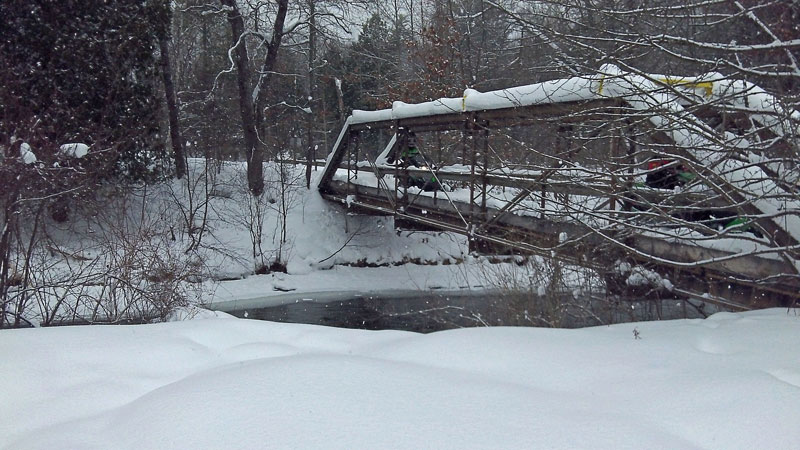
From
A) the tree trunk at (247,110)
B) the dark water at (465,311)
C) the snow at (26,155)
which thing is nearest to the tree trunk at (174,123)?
the tree trunk at (247,110)

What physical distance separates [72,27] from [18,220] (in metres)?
10.6

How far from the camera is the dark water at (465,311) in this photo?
280 inches

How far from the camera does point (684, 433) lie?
2551 mm

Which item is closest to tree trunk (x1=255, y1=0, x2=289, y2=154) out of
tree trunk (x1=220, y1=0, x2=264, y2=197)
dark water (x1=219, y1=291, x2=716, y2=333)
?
tree trunk (x1=220, y1=0, x2=264, y2=197)

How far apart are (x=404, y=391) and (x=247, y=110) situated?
18805 millimetres

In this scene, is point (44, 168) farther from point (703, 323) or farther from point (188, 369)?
point (703, 323)

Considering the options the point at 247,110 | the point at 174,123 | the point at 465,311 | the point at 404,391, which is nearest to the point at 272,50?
the point at 247,110

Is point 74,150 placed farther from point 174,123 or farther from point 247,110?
point 174,123

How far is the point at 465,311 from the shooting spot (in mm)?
11445

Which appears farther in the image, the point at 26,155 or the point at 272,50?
the point at 272,50

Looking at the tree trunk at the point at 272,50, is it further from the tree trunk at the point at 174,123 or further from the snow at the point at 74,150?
the snow at the point at 74,150

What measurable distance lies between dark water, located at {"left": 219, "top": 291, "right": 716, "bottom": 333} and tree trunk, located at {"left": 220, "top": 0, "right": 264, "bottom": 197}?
6.23 meters

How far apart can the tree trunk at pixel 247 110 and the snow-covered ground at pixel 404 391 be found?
16.1 m

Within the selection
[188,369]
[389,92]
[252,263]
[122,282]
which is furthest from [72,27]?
[188,369]
